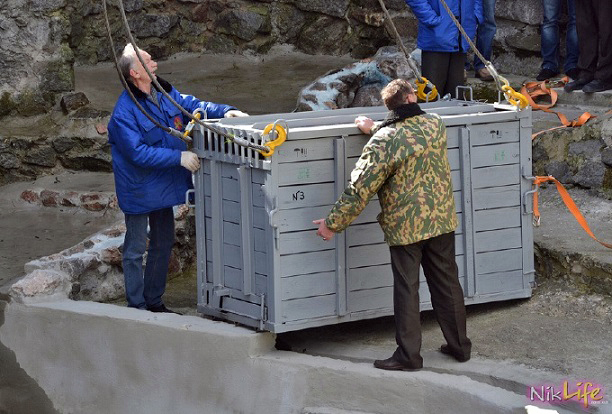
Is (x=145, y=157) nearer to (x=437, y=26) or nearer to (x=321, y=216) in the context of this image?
(x=321, y=216)

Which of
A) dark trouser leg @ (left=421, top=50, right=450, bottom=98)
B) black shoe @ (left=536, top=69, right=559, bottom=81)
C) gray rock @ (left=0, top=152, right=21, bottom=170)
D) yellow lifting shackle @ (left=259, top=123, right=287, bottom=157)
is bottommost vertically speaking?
gray rock @ (left=0, top=152, right=21, bottom=170)

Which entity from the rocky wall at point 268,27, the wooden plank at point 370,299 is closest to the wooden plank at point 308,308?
the wooden plank at point 370,299

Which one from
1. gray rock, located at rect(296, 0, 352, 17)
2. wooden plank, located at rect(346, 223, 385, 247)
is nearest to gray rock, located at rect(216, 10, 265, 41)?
gray rock, located at rect(296, 0, 352, 17)

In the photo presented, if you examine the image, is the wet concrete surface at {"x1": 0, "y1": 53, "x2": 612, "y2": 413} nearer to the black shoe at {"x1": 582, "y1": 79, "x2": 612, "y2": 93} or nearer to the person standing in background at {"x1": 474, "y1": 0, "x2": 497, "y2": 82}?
the black shoe at {"x1": 582, "y1": 79, "x2": 612, "y2": 93}

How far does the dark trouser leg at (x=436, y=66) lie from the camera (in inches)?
336

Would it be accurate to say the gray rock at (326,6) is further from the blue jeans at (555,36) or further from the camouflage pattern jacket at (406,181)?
the camouflage pattern jacket at (406,181)

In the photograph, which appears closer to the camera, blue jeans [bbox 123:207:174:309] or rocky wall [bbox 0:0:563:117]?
blue jeans [bbox 123:207:174:309]

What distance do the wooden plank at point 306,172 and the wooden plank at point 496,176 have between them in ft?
2.93

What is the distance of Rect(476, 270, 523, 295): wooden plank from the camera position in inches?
258

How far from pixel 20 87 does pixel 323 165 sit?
13.1 feet

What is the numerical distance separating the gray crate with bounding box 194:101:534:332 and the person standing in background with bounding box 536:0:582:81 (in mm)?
3037

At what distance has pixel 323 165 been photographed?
6.05m

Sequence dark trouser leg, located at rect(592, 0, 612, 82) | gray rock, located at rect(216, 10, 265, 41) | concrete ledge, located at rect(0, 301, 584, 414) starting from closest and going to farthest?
concrete ledge, located at rect(0, 301, 584, 414) → dark trouser leg, located at rect(592, 0, 612, 82) → gray rock, located at rect(216, 10, 265, 41)

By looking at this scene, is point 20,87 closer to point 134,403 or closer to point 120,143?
point 120,143
